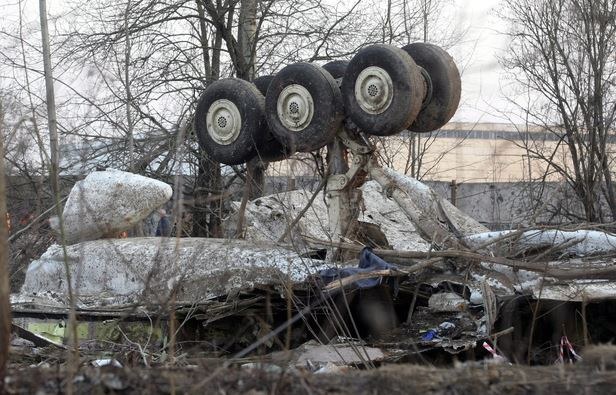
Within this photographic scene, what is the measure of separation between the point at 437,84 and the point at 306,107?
133 cm

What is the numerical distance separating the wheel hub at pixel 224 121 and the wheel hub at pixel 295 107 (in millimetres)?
599

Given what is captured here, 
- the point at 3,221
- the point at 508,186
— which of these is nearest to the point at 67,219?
the point at 3,221

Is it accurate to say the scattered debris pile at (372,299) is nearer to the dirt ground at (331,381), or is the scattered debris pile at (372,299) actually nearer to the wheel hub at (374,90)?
the wheel hub at (374,90)

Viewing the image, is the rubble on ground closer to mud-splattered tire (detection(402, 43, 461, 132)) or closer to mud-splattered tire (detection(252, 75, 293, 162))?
mud-splattered tire (detection(252, 75, 293, 162))

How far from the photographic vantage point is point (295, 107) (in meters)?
7.74

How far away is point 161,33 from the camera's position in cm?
1409

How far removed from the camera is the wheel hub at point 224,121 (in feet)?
27.1

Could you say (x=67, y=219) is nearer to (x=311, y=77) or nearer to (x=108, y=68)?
(x=311, y=77)

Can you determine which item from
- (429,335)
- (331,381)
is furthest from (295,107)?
(331,381)

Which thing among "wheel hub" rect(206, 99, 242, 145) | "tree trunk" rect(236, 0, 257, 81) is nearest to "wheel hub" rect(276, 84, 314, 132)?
"wheel hub" rect(206, 99, 242, 145)

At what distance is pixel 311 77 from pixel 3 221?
547 centimetres

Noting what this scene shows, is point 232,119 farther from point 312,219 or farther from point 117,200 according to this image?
point 117,200

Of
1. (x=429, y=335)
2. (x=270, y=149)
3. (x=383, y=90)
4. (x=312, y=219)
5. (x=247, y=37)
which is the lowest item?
(x=429, y=335)

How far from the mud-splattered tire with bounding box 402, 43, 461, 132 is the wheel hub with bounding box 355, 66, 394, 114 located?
2.47 feet
